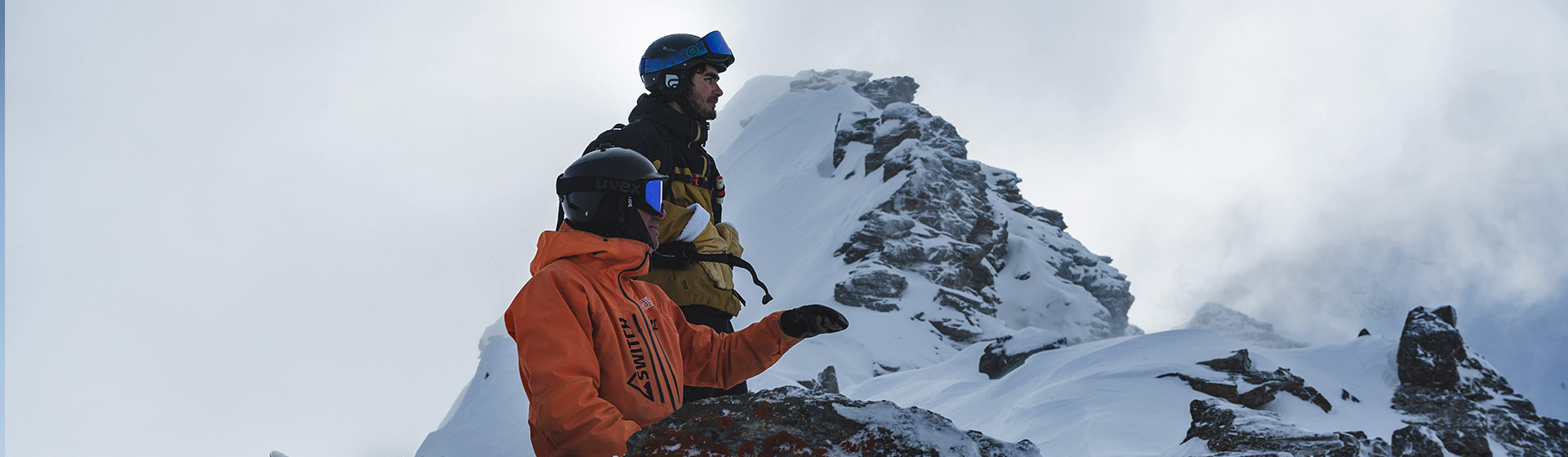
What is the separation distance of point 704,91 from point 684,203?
56 centimetres

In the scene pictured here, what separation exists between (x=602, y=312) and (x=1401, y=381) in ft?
40.9

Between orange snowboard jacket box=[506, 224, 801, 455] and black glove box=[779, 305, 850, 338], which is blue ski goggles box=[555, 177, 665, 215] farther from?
black glove box=[779, 305, 850, 338]

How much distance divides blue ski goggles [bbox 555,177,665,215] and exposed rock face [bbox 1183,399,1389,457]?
4.15 m

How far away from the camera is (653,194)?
2.53 m

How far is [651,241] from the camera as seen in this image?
2.56 m

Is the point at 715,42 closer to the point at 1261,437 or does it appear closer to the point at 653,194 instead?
the point at 653,194

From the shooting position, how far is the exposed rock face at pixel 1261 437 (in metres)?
5.05

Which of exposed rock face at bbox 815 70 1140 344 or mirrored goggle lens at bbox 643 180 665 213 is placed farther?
exposed rock face at bbox 815 70 1140 344

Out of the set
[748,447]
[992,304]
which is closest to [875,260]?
[992,304]

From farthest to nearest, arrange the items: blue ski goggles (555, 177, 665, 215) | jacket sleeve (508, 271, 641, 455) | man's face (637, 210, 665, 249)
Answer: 1. man's face (637, 210, 665, 249)
2. blue ski goggles (555, 177, 665, 215)
3. jacket sleeve (508, 271, 641, 455)

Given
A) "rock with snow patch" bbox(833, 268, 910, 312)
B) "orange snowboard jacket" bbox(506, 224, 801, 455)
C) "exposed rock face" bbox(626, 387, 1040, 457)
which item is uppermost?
"rock with snow patch" bbox(833, 268, 910, 312)

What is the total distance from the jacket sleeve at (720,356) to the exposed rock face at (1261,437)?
3721 mm

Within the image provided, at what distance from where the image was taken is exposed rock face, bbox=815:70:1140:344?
3094cm

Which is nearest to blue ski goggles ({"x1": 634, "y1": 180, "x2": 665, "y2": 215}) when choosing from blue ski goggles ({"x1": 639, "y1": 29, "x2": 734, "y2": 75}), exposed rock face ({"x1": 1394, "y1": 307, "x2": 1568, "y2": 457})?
blue ski goggles ({"x1": 639, "y1": 29, "x2": 734, "y2": 75})
